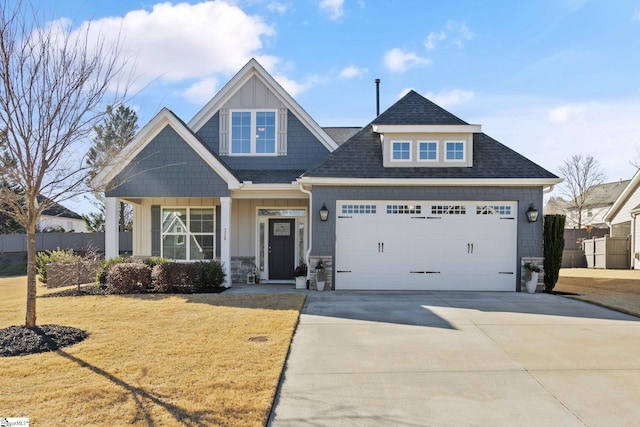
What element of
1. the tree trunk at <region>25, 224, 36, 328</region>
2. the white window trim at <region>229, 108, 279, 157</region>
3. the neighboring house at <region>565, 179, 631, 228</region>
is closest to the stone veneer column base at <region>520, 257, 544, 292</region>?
the white window trim at <region>229, 108, 279, 157</region>

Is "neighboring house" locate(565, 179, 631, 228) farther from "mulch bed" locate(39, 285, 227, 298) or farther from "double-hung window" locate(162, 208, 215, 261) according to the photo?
"mulch bed" locate(39, 285, 227, 298)

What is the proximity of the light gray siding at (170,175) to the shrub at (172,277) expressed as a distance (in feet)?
7.08

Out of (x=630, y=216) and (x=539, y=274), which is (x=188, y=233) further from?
(x=630, y=216)

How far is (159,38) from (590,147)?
1415 inches

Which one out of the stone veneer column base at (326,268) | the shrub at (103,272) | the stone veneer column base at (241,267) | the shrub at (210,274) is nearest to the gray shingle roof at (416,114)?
the stone veneer column base at (326,268)

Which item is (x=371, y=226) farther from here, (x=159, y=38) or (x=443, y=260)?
(x=159, y=38)

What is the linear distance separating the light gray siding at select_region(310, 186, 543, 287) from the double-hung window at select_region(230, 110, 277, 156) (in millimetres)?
3142

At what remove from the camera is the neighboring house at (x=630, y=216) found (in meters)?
18.9

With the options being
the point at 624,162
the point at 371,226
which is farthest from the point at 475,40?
the point at 624,162

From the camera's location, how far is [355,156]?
1212cm

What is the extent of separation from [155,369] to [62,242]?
69.6ft

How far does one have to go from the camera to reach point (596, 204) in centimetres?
3612

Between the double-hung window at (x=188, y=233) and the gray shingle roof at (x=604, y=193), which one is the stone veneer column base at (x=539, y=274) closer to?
the double-hung window at (x=188, y=233)

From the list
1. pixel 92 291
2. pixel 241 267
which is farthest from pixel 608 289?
pixel 92 291
